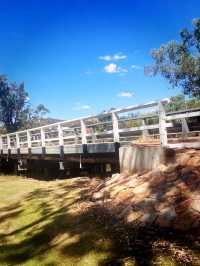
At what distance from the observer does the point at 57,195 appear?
1054cm

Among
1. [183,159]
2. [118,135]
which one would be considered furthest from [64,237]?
[118,135]

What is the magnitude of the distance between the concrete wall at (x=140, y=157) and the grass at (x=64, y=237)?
142 cm

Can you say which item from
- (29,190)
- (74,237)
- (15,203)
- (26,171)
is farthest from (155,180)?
(26,171)

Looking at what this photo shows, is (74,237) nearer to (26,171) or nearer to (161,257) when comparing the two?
(161,257)

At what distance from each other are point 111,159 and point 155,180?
3.78 meters

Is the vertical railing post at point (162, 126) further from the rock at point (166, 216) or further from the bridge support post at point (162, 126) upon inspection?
the rock at point (166, 216)

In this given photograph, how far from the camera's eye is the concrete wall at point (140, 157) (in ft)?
27.2

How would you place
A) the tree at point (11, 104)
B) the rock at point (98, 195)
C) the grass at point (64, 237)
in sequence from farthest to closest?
1. the tree at point (11, 104)
2. the rock at point (98, 195)
3. the grass at point (64, 237)

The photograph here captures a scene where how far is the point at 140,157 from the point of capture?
9.05 metres

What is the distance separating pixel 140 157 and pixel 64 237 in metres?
3.19

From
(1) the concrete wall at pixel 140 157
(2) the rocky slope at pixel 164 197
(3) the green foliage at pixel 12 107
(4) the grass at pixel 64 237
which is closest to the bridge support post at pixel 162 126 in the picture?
(1) the concrete wall at pixel 140 157

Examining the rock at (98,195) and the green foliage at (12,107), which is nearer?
the rock at (98,195)

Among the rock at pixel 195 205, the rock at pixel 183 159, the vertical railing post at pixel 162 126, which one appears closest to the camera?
the rock at pixel 195 205

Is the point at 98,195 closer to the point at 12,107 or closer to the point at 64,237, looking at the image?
the point at 64,237
